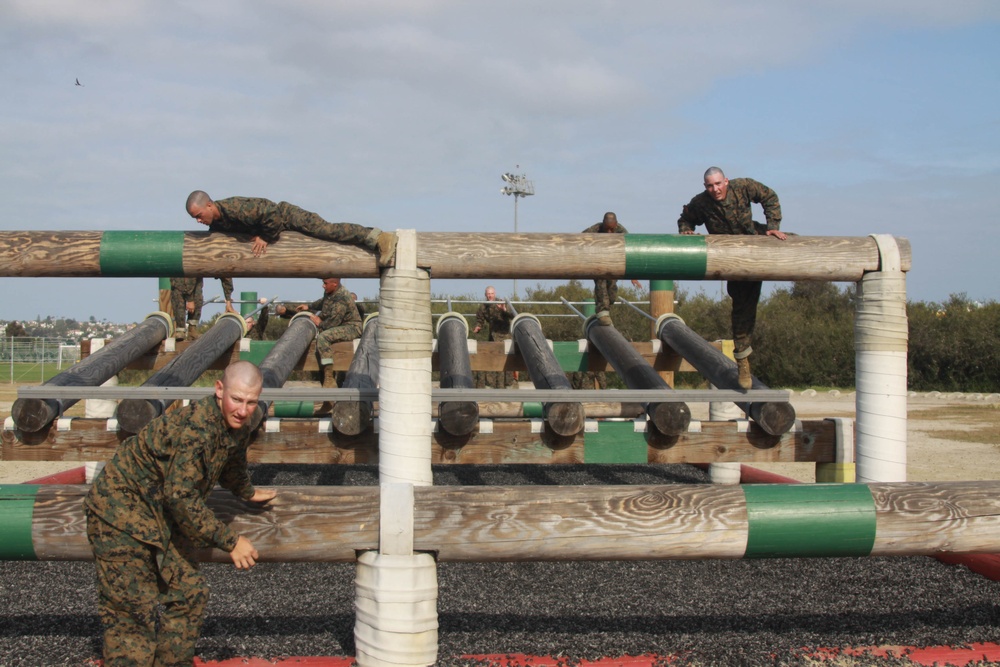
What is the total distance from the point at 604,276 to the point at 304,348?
4.52 m

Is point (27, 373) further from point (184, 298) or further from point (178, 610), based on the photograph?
point (178, 610)

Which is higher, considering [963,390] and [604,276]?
[604,276]

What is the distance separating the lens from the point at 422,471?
11.6 ft

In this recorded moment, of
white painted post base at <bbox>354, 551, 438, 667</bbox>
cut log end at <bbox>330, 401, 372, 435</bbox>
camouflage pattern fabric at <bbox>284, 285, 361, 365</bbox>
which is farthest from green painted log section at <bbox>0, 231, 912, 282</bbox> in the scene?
camouflage pattern fabric at <bbox>284, 285, 361, 365</bbox>

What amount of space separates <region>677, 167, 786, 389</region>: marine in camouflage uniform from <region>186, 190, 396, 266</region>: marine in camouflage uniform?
2.28 m

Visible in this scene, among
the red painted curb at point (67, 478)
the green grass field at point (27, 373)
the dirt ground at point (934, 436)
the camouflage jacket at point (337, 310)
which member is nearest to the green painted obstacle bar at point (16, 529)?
the red painted curb at point (67, 478)

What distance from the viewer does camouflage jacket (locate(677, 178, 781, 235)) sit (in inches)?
200

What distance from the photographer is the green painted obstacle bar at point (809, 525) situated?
10.3ft

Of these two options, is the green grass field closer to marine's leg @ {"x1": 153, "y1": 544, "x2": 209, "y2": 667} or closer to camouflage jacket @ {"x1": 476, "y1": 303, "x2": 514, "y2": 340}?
camouflage jacket @ {"x1": 476, "y1": 303, "x2": 514, "y2": 340}

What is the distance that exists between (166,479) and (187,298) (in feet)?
29.5

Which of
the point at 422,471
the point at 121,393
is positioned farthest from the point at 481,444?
the point at 121,393

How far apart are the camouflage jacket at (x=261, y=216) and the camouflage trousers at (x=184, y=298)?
7.35 meters

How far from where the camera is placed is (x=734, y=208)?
513 centimetres

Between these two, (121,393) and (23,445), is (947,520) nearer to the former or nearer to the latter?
(121,393)
